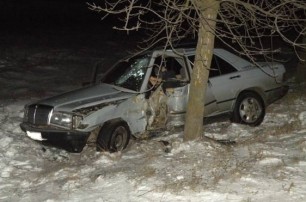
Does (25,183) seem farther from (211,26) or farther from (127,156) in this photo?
(211,26)

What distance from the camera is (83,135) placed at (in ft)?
22.3

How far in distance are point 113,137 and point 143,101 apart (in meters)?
0.78

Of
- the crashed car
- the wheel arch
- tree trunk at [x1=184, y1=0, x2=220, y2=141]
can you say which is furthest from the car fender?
the wheel arch

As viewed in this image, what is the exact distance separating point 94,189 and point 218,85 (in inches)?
124

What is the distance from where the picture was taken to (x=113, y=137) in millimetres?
6980

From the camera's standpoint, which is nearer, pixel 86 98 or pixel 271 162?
pixel 271 162

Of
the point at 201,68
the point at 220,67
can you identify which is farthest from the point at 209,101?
the point at 201,68

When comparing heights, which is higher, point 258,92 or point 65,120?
point 258,92

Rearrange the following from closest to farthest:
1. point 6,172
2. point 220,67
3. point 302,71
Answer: point 6,172 → point 220,67 → point 302,71

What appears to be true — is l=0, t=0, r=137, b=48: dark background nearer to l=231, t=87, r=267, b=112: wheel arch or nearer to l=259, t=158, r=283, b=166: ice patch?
l=231, t=87, r=267, b=112: wheel arch

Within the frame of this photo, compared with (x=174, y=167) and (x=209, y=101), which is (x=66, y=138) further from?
(x=209, y=101)

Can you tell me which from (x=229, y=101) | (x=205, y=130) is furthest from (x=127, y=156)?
(x=229, y=101)

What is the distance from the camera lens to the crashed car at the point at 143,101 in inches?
271

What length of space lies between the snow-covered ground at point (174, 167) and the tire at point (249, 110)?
18cm
